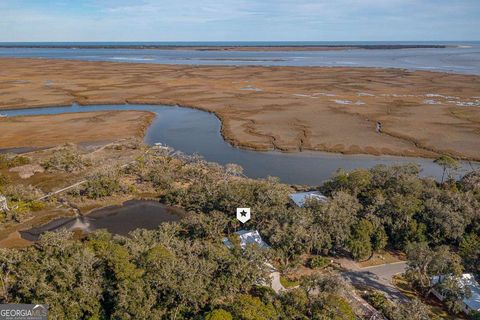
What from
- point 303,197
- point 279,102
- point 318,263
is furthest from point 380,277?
point 279,102

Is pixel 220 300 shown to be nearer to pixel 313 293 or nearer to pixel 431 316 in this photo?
pixel 313 293

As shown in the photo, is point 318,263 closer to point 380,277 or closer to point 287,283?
point 287,283

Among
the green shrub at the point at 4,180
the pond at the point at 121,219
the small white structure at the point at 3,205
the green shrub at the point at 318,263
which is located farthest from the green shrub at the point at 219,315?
the green shrub at the point at 4,180

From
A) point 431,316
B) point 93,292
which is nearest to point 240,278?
point 93,292

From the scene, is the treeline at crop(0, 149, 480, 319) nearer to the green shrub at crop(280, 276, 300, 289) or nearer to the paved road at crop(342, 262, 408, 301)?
the green shrub at crop(280, 276, 300, 289)

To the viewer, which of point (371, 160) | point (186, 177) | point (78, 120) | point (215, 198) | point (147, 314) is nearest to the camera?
point (147, 314)

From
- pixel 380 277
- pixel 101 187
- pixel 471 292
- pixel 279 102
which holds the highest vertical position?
pixel 279 102
